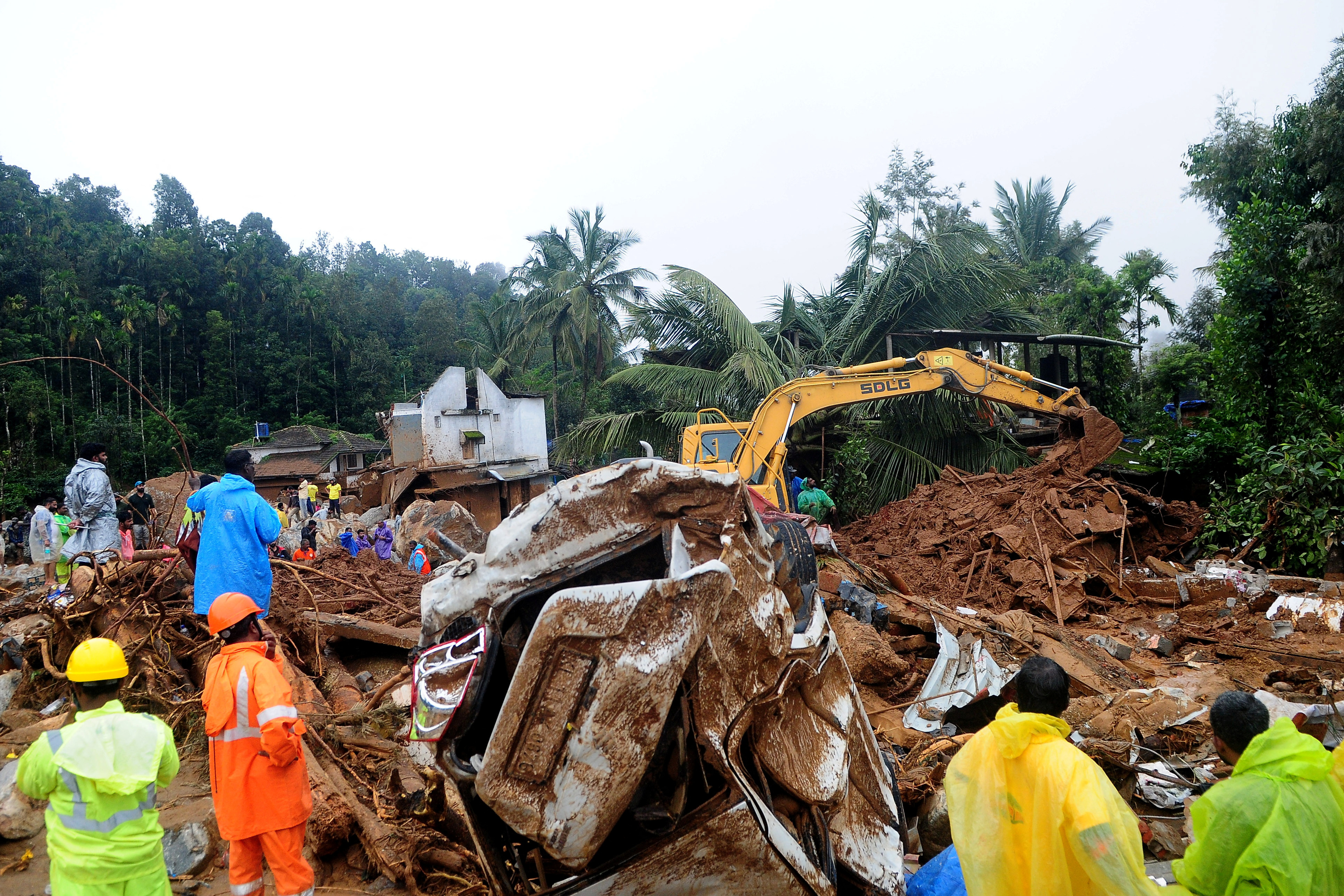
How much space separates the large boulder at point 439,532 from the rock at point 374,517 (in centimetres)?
806

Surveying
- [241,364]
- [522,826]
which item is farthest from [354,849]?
[241,364]

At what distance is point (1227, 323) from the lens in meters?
11.6

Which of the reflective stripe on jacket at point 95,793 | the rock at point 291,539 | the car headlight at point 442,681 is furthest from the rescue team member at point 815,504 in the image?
the reflective stripe on jacket at point 95,793

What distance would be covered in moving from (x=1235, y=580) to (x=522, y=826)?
29.8 ft

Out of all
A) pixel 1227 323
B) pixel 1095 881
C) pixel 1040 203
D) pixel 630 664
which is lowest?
pixel 1095 881

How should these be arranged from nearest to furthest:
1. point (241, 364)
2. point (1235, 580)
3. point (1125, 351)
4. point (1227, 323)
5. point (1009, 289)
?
point (1235, 580) → point (1227, 323) → point (1009, 289) → point (1125, 351) → point (241, 364)

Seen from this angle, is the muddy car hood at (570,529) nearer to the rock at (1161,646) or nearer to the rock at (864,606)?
the rock at (864,606)

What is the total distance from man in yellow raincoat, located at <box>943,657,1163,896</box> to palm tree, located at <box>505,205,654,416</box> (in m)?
29.9

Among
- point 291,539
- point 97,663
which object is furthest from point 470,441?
point 97,663

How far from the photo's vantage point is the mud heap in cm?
889

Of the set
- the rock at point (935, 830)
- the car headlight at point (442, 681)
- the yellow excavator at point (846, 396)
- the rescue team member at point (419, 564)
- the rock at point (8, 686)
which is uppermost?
the yellow excavator at point (846, 396)

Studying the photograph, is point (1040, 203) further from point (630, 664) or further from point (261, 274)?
point (261, 274)

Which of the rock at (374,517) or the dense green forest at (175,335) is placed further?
the dense green forest at (175,335)

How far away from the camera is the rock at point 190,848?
142 inches
